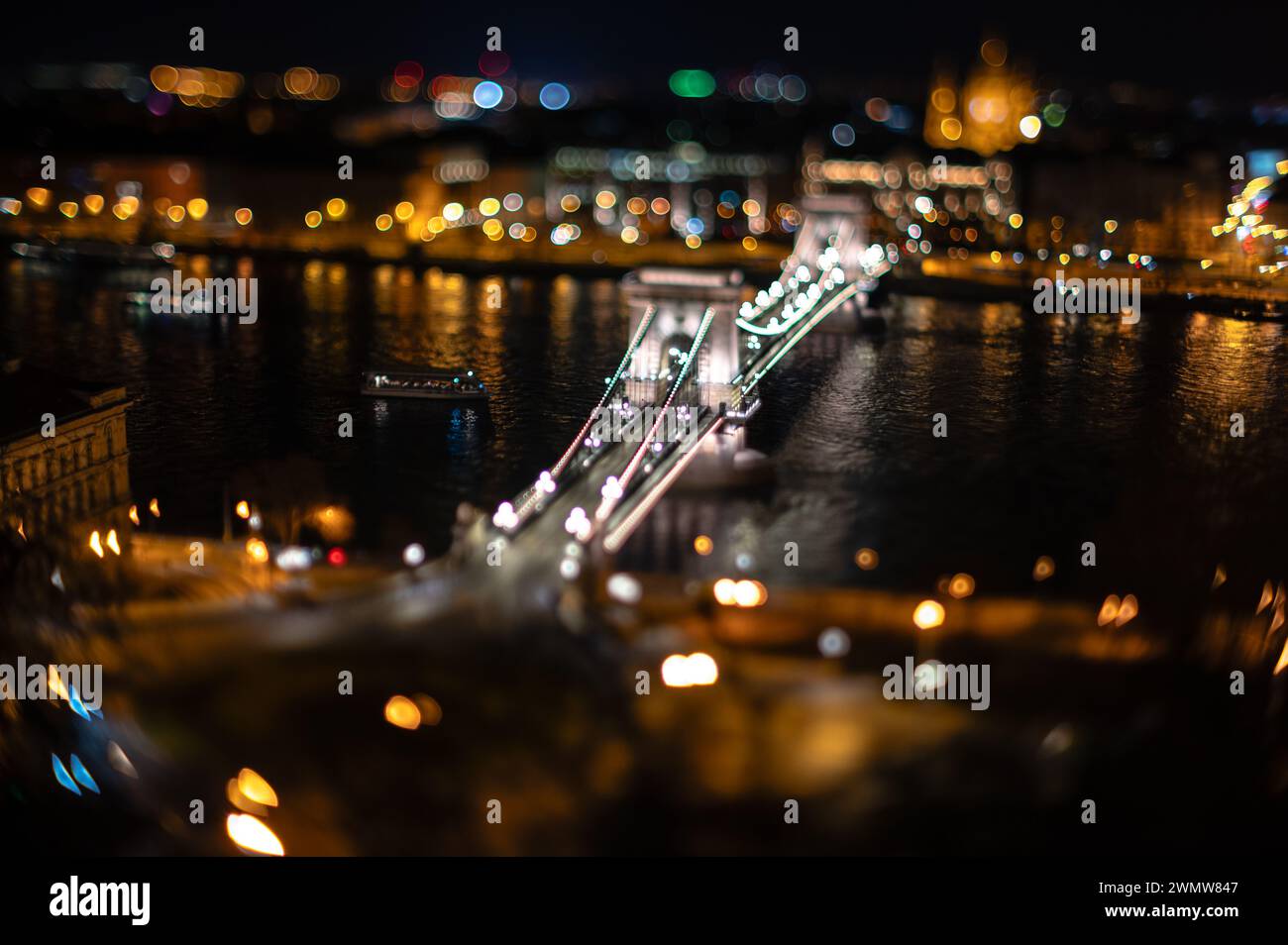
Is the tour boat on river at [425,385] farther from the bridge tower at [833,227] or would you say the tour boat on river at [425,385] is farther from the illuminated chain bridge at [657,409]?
the bridge tower at [833,227]

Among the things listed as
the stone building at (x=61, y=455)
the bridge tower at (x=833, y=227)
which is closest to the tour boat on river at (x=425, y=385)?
the stone building at (x=61, y=455)

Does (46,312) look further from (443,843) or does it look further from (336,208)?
(443,843)

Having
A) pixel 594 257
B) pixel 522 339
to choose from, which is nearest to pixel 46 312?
pixel 522 339

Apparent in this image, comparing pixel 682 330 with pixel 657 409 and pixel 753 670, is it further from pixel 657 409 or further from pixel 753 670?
pixel 753 670

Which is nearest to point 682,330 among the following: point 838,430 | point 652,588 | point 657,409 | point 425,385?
point 657,409

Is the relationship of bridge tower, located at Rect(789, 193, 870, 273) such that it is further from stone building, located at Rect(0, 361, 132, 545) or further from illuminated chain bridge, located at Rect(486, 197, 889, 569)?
stone building, located at Rect(0, 361, 132, 545)
